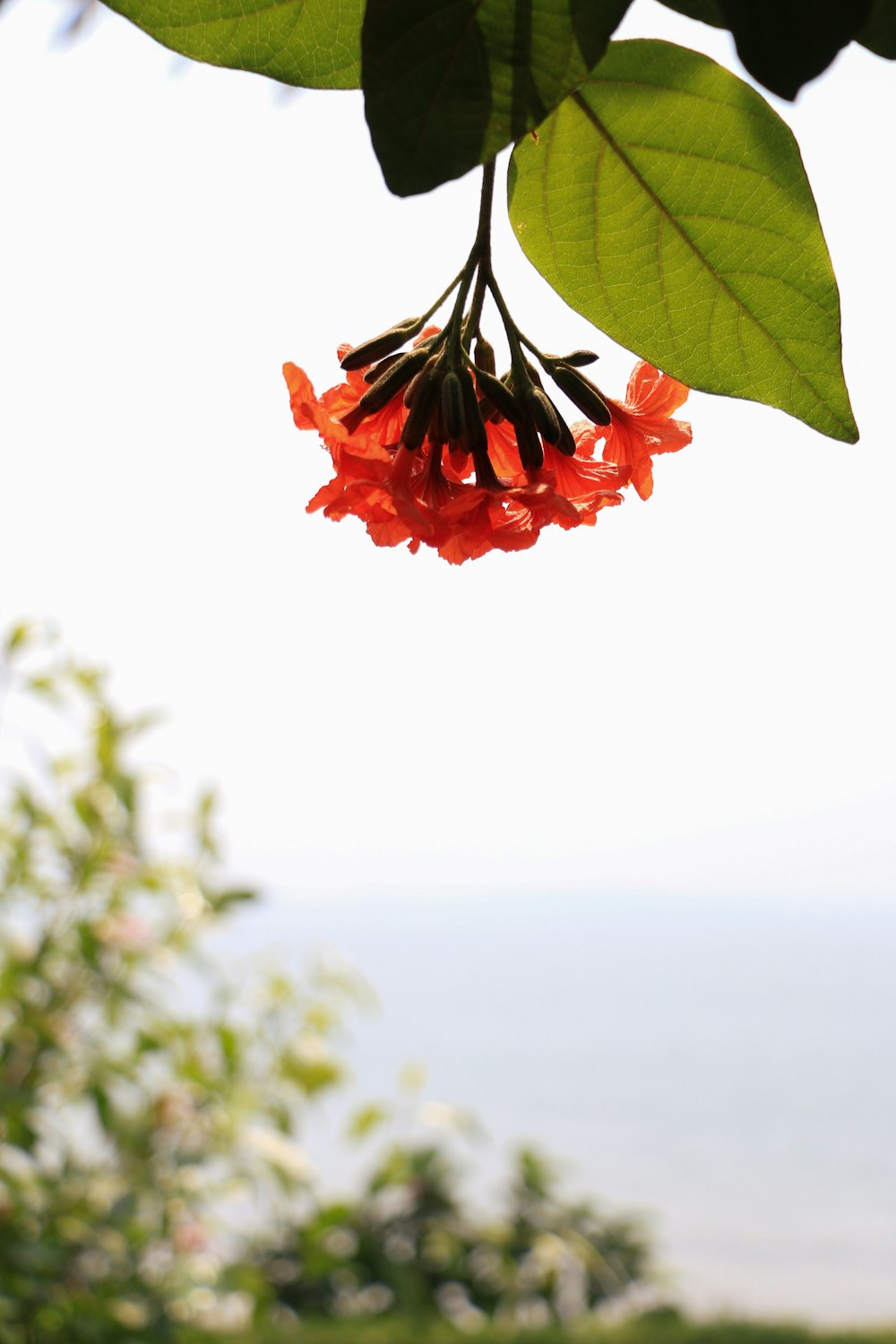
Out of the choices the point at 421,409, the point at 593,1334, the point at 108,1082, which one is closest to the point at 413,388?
the point at 421,409

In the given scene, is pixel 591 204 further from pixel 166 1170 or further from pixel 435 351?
pixel 166 1170

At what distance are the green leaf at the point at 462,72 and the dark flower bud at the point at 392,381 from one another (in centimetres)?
14

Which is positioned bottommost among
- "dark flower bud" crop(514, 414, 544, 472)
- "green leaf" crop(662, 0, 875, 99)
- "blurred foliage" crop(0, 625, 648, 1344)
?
"blurred foliage" crop(0, 625, 648, 1344)

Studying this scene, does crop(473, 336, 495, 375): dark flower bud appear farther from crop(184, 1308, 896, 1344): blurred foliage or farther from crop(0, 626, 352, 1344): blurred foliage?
crop(184, 1308, 896, 1344): blurred foliage

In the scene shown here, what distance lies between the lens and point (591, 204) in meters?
0.38

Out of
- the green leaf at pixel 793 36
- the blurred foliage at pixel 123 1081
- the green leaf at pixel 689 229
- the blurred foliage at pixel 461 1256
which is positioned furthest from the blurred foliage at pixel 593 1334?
the green leaf at pixel 793 36

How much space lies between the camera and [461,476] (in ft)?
1.49

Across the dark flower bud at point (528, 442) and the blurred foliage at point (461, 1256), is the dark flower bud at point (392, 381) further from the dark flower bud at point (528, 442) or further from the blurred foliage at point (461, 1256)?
the blurred foliage at point (461, 1256)

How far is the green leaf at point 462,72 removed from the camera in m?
0.27

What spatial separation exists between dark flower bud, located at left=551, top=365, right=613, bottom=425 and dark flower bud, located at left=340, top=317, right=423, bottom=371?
6 cm

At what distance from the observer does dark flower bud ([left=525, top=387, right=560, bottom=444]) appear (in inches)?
16.3

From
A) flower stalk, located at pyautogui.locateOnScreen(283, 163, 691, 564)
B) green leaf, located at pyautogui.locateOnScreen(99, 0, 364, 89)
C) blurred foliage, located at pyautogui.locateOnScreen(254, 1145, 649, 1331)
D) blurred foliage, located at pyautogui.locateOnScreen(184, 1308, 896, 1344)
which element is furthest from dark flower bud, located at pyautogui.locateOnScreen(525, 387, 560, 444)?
blurred foliage, located at pyautogui.locateOnScreen(254, 1145, 649, 1331)

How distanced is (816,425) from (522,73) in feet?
0.48

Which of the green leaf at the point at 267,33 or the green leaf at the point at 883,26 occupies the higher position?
the green leaf at the point at 267,33
